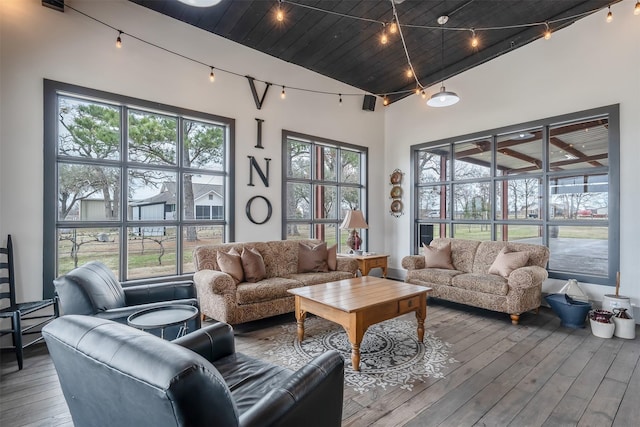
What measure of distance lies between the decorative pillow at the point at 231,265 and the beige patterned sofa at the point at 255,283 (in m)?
0.09

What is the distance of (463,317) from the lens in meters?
4.00

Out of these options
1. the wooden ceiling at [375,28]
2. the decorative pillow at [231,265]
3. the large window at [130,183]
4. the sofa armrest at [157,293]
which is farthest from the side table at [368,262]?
the wooden ceiling at [375,28]

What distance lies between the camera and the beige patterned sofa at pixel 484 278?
3689mm

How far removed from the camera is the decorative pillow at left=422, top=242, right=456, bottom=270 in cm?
479

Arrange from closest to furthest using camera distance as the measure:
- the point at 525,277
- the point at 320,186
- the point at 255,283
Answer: the point at 525,277
the point at 255,283
the point at 320,186

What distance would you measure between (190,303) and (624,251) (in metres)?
4.90

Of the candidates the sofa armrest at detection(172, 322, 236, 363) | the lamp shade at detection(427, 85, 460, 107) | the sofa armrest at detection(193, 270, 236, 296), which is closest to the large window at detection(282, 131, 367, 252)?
the sofa armrest at detection(193, 270, 236, 296)

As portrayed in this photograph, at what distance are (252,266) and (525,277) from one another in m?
3.16

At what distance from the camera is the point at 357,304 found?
274 cm

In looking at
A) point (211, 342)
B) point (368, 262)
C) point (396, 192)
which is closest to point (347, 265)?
point (368, 262)

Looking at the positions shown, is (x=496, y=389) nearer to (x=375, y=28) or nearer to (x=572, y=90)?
(x=572, y=90)

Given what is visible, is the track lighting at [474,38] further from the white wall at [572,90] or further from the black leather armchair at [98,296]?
the black leather armchair at [98,296]

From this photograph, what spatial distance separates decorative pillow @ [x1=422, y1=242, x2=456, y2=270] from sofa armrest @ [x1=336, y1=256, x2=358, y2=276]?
115 centimetres

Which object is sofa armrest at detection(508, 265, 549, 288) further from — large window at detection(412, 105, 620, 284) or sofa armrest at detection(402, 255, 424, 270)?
sofa armrest at detection(402, 255, 424, 270)
